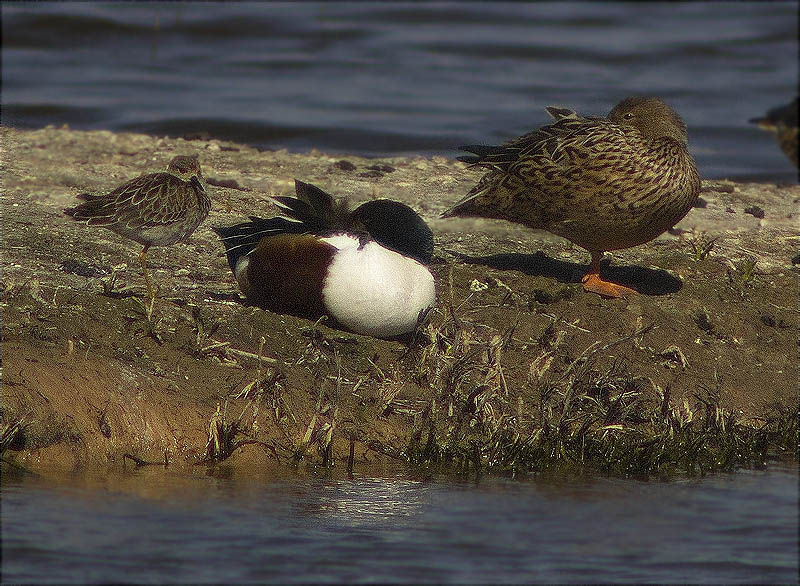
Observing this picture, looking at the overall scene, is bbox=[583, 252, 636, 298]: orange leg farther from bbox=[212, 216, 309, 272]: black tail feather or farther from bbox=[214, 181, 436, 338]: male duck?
bbox=[212, 216, 309, 272]: black tail feather

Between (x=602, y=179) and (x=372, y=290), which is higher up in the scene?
(x=602, y=179)

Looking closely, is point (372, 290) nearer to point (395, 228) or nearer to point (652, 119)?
point (395, 228)

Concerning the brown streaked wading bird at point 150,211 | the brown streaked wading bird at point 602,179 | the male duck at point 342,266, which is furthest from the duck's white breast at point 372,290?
the brown streaked wading bird at point 602,179

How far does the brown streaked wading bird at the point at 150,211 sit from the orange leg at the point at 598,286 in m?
1.91

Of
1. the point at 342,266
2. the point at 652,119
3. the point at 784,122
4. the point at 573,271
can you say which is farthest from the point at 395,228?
the point at 784,122

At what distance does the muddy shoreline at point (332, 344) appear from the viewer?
16.0ft

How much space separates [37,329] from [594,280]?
269cm

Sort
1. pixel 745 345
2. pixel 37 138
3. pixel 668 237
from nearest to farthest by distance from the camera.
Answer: pixel 745 345, pixel 668 237, pixel 37 138

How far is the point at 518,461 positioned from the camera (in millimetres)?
4969

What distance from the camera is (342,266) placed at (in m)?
5.44

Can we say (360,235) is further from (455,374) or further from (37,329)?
(37,329)

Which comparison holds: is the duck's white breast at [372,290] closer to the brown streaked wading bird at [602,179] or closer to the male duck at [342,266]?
the male duck at [342,266]

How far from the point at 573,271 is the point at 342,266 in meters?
1.73

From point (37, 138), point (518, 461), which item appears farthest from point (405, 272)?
point (37, 138)
